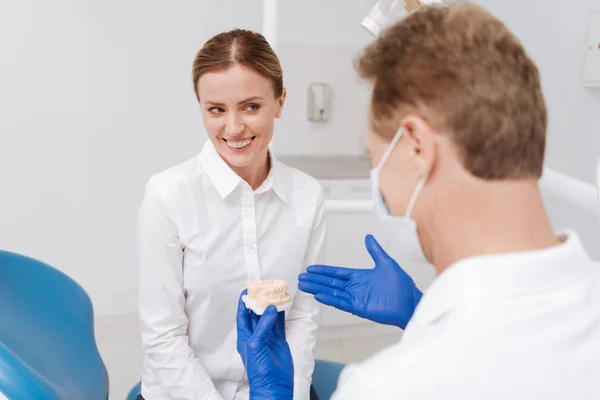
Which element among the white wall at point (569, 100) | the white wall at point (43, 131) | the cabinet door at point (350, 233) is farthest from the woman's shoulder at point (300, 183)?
the white wall at point (43, 131)

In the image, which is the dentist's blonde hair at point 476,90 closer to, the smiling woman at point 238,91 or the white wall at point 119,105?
the smiling woman at point 238,91

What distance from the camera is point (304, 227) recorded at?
4.43 ft

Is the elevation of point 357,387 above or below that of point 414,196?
below

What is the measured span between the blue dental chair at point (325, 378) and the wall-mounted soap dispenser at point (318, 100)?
5.38ft

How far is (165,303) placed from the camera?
122cm

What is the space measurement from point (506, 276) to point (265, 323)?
564mm

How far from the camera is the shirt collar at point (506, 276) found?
0.62 metres

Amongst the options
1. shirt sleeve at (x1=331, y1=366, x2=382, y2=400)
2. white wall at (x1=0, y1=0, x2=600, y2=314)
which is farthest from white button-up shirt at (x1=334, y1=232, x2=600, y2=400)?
white wall at (x1=0, y1=0, x2=600, y2=314)

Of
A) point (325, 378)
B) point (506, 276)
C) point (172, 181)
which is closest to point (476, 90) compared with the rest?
point (506, 276)

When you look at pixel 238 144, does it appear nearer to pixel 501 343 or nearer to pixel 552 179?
pixel 552 179

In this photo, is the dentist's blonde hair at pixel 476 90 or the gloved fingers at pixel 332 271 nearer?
the dentist's blonde hair at pixel 476 90

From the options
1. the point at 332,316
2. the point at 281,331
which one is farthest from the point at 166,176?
the point at 332,316

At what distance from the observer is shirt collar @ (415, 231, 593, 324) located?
616 millimetres

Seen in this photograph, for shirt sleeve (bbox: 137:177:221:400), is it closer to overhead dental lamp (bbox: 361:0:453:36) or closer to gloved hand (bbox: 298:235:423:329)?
gloved hand (bbox: 298:235:423:329)
